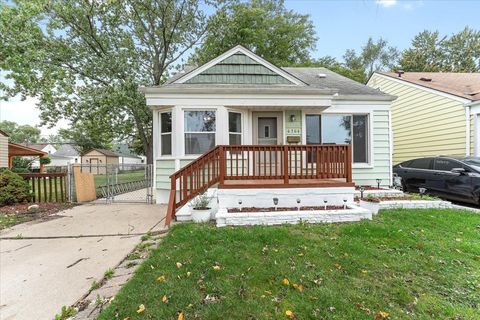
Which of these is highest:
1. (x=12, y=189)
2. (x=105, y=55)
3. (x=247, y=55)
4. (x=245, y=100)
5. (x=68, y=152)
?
(x=105, y=55)

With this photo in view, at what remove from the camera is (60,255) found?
157 inches

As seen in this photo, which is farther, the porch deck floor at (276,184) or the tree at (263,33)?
the tree at (263,33)

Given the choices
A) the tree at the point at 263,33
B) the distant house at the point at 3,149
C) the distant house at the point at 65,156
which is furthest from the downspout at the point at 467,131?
the distant house at the point at 65,156

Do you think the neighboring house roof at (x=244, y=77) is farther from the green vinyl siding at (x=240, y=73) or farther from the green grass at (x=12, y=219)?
the green grass at (x=12, y=219)

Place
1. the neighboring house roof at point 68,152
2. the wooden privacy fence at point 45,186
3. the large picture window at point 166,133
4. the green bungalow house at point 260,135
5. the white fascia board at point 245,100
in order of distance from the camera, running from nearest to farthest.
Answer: the green bungalow house at point 260,135, the white fascia board at point 245,100, the large picture window at point 166,133, the wooden privacy fence at point 45,186, the neighboring house roof at point 68,152

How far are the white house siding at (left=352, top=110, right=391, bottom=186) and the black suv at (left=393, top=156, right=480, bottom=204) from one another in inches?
32.4

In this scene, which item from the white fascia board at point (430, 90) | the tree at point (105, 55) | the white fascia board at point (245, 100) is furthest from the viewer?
the tree at point (105, 55)

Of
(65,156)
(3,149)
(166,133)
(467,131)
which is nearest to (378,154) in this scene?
(467,131)

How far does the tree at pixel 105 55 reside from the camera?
46.1ft

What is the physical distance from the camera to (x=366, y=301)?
2.54 m

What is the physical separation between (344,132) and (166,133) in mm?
5683

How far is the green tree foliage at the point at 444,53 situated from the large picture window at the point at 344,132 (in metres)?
20.3

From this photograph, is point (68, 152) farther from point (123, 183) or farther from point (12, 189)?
point (12, 189)

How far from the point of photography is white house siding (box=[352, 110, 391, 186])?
27.8 feet
